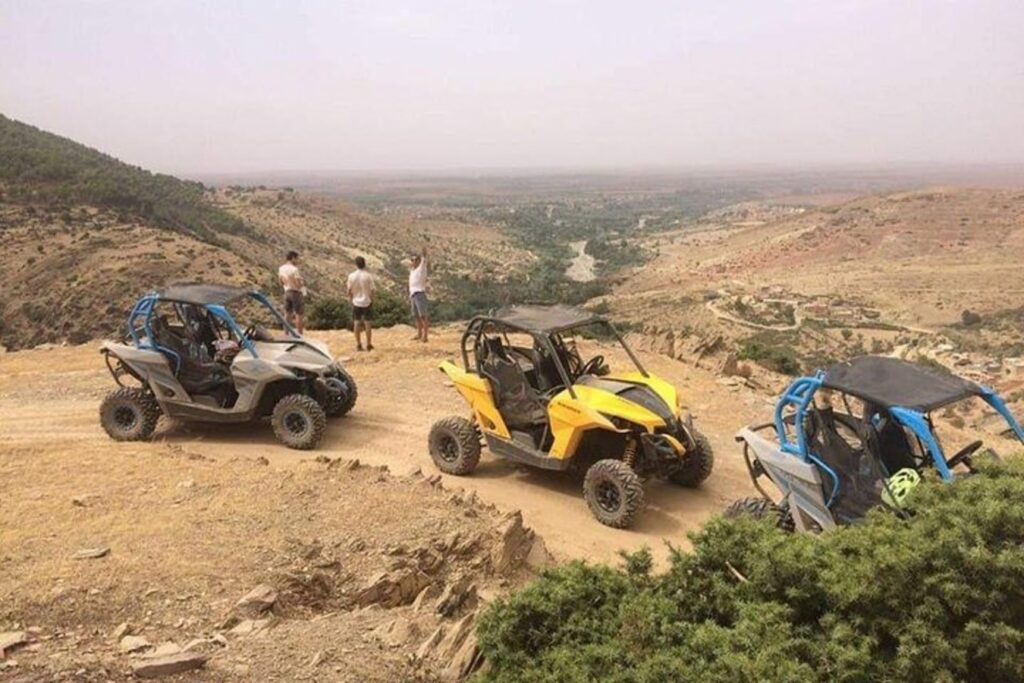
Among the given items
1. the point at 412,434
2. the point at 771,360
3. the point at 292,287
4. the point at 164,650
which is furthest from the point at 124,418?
the point at 771,360

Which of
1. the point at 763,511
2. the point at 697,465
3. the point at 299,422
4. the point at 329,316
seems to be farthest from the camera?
the point at 329,316

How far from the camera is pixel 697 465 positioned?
7.65m

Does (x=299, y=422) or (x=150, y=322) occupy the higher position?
(x=150, y=322)

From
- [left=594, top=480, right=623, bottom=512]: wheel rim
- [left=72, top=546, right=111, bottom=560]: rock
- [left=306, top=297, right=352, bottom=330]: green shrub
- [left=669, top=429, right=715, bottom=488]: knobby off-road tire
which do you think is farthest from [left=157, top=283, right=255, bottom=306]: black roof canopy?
[left=306, top=297, right=352, bottom=330]: green shrub

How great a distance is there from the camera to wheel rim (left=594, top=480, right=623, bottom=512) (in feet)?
22.6

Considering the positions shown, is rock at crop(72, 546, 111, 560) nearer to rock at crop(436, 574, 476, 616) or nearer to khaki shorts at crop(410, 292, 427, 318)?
rock at crop(436, 574, 476, 616)

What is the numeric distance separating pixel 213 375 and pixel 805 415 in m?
6.31

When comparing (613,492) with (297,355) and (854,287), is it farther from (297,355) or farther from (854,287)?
(854,287)

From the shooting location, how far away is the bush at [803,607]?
11.2ft

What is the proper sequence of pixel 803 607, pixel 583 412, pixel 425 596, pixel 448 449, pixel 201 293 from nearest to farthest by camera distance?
pixel 803 607 < pixel 425 596 < pixel 583 412 < pixel 448 449 < pixel 201 293

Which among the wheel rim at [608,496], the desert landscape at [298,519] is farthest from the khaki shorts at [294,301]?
the wheel rim at [608,496]

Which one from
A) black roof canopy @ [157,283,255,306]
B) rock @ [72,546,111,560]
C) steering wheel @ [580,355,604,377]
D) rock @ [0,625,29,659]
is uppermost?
black roof canopy @ [157,283,255,306]

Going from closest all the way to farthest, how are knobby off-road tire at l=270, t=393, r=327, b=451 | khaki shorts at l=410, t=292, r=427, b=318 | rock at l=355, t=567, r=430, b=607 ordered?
rock at l=355, t=567, r=430, b=607, knobby off-road tire at l=270, t=393, r=327, b=451, khaki shorts at l=410, t=292, r=427, b=318

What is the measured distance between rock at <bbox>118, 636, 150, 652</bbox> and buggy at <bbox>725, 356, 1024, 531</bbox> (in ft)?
13.1
